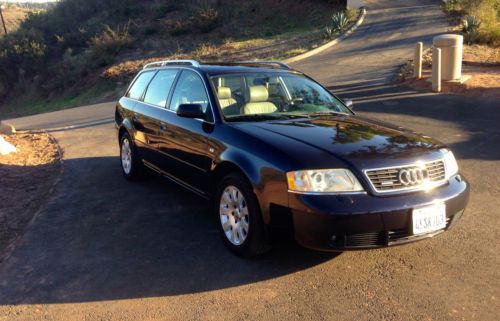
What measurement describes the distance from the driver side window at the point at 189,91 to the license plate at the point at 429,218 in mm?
2316

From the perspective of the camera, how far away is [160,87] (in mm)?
6273

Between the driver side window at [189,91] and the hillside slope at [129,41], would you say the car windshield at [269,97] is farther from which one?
the hillside slope at [129,41]

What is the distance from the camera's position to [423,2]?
3434cm

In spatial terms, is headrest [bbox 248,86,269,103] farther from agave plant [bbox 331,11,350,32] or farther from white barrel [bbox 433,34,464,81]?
agave plant [bbox 331,11,350,32]

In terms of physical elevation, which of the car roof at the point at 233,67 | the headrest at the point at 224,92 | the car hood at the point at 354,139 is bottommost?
the car hood at the point at 354,139

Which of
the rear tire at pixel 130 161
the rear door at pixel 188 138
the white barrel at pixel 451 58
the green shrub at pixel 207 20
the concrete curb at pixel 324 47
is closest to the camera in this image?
the rear door at pixel 188 138

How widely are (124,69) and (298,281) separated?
88.9ft

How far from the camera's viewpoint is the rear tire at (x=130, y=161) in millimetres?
6785

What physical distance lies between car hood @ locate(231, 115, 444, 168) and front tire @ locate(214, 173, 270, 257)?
1.54 feet

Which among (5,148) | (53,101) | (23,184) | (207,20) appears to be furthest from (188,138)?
(207,20)

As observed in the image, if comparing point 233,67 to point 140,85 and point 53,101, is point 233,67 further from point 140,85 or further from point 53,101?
point 53,101

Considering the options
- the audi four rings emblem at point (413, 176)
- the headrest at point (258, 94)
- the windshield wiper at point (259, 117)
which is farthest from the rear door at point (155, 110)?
the audi four rings emblem at point (413, 176)

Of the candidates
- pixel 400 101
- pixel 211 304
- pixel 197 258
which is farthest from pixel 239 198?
pixel 400 101

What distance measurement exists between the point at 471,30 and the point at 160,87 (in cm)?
1848
